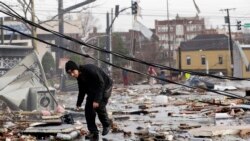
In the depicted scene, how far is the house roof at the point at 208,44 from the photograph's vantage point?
8800 centimetres

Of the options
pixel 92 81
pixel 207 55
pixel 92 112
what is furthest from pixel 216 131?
pixel 207 55

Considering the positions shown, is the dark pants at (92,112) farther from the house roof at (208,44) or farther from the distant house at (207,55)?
the house roof at (208,44)

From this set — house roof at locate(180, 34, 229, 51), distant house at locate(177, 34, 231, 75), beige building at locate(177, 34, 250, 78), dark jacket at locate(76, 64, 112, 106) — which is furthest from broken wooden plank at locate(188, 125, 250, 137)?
house roof at locate(180, 34, 229, 51)

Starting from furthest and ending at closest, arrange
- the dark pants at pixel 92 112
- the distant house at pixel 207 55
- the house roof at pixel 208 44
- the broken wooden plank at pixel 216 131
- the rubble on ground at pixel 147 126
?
the house roof at pixel 208 44 < the distant house at pixel 207 55 < the rubble on ground at pixel 147 126 < the broken wooden plank at pixel 216 131 < the dark pants at pixel 92 112

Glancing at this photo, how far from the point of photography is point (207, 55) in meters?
88.3

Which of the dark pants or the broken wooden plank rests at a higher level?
the dark pants

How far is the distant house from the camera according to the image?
85.7 meters

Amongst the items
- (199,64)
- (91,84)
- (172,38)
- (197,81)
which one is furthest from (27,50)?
(172,38)

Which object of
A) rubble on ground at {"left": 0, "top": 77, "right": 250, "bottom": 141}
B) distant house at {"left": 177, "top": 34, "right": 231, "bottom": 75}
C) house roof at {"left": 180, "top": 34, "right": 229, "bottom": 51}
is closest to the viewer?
rubble on ground at {"left": 0, "top": 77, "right": 250, "bottom": 141}

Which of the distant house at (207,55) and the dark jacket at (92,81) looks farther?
the distant house at (207,55)

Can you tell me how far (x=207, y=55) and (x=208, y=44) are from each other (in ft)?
9.57

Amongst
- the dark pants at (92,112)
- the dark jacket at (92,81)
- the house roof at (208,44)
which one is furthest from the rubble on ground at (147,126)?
the house roof at (208,44)

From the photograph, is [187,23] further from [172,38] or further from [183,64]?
[183,64]

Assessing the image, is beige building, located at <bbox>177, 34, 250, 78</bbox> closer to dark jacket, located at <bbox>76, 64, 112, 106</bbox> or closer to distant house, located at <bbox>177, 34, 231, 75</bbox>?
distant house, located at <bbox>177, 34, 231, 75</bbox>
